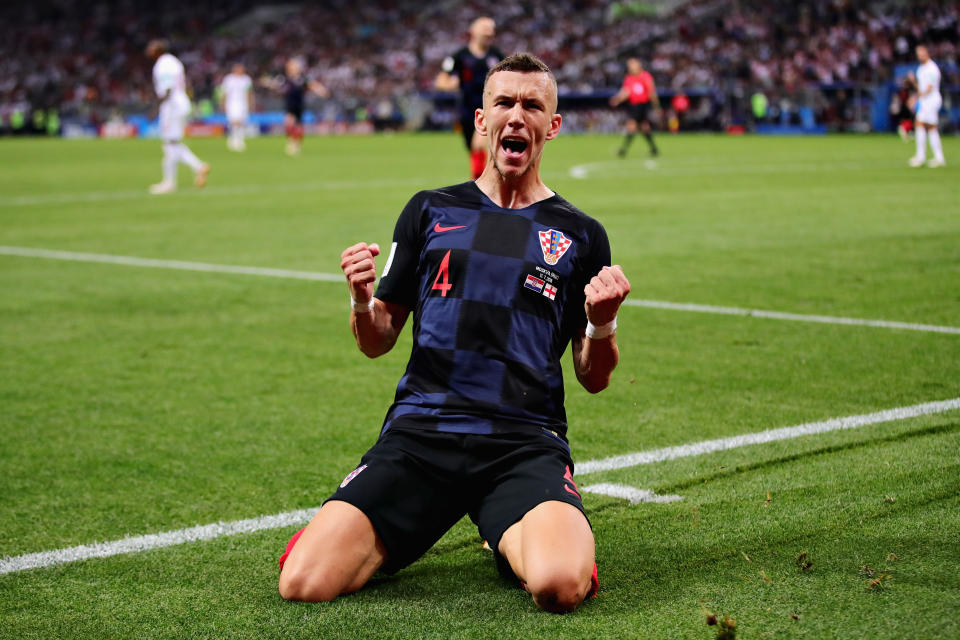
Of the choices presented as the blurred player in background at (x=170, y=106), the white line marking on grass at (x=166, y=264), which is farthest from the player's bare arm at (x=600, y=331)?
the blurred player in background at (x=170, y=106)

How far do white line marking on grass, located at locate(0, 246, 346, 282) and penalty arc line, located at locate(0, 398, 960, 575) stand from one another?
16.9 ft

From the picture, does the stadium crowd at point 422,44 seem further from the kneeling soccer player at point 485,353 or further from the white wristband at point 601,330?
the white wristband at point 601,330

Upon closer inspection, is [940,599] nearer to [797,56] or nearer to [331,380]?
[331,380]

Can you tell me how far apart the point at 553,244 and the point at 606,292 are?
1.38 feet

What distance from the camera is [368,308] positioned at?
362 cm

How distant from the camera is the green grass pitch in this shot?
3.14 meters

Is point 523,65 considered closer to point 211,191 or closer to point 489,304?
point 489,304

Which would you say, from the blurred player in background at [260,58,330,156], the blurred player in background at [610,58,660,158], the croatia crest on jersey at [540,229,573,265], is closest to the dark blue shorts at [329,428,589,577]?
the croatia crest on jersey at [540,229,573,265]

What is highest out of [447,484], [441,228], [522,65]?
[522,65]

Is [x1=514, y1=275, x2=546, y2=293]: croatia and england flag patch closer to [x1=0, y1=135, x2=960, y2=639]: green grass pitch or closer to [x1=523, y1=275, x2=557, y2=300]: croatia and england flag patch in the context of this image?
[x1=523, y1=275, x2=557, y2=300]: croatia and england flag patch

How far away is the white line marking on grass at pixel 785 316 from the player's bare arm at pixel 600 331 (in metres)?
4.04

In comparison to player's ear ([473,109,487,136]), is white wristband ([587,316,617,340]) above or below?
below

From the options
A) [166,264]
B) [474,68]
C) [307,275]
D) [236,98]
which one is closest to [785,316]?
[307,275]

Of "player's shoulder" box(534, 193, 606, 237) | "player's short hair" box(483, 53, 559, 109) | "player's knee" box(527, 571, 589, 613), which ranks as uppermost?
"player's short hair" box(483, 53, 559, 109)
